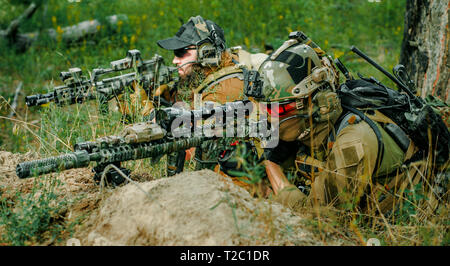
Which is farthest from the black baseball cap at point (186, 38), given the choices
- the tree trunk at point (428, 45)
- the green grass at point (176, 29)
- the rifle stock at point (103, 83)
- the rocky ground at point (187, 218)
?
the rocky ground at point (187, 218)

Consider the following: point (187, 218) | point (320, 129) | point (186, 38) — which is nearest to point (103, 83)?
point (186, 38)

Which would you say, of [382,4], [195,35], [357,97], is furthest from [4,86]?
[382,4]

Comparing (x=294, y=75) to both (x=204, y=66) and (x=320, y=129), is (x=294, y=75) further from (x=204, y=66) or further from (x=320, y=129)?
(x=204, y=66)

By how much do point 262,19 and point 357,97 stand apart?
542 centimetres

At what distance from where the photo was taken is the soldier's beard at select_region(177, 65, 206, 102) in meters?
5.07

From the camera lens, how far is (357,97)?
11.4ft

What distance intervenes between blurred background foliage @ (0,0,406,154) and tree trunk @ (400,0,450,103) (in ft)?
5.27

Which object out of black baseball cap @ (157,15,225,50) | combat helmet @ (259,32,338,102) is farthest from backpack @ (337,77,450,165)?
black baseball cap @ (157,15,225,50)

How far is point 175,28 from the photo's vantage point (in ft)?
25.6

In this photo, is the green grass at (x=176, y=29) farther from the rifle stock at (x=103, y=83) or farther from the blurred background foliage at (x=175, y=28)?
the rifle stock at (x=103, y=83)

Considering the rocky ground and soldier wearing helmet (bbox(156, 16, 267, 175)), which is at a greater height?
soldier wearing helmet (bbox(156, 16, 267, 175))

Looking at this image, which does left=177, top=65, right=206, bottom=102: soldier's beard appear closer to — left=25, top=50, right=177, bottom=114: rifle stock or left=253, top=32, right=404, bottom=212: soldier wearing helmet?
left=25, top=50, right=177, bottom=114: rifle stock

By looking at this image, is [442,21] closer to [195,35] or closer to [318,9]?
[195,35]

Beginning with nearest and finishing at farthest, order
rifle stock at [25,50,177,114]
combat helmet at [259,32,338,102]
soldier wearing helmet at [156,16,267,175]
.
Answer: combat helmet at [259,32,338,102], rifle stock at [25,50,177,114], soldier wearing helmet at [156,16,267,175]
